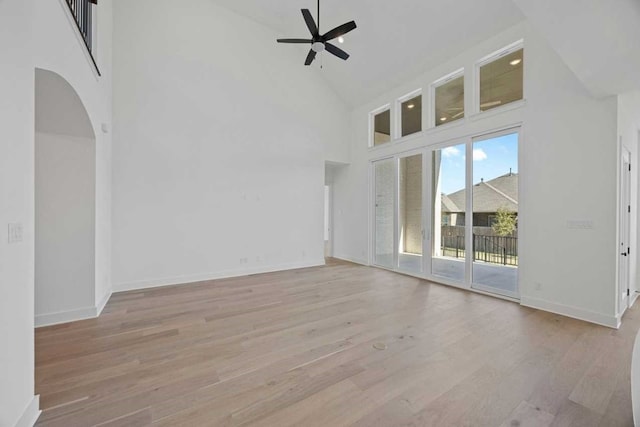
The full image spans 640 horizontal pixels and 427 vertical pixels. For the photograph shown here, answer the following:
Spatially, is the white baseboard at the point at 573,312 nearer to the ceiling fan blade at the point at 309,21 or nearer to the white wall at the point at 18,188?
the ceiling fan blade at the point at 309,21

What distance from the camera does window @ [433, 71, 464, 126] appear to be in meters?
4.76

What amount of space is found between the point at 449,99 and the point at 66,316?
6866 mm

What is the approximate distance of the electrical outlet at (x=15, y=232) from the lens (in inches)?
56.9

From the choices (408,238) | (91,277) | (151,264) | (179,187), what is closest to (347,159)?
(408,238)

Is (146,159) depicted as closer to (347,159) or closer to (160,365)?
(160,365)

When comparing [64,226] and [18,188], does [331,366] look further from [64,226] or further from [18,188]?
[64,226]

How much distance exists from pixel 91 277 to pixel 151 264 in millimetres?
1376

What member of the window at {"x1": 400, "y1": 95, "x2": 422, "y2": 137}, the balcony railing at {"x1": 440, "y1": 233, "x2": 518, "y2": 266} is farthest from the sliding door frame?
the window at {"x1": 400, "y1": 95, "x2": 422, "y2": 137}

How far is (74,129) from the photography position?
3.03 meters

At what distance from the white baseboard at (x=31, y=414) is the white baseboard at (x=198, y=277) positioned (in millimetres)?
2993

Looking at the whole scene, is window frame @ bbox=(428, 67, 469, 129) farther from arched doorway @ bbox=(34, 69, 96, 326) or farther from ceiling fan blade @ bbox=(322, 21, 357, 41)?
arched doorway @ bbox=(34, 69, 96, 326)

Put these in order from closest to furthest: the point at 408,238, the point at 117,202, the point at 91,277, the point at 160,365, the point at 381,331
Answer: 1. the point at 160,365
2. the point at 381,331
3. the point at 91,277
4. the point at 117,202
5. the point at 408,238

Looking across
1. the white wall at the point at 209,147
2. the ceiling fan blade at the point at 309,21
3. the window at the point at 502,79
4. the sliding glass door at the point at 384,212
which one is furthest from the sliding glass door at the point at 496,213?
the white wall at the point at 209,147

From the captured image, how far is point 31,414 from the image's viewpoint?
159cm
